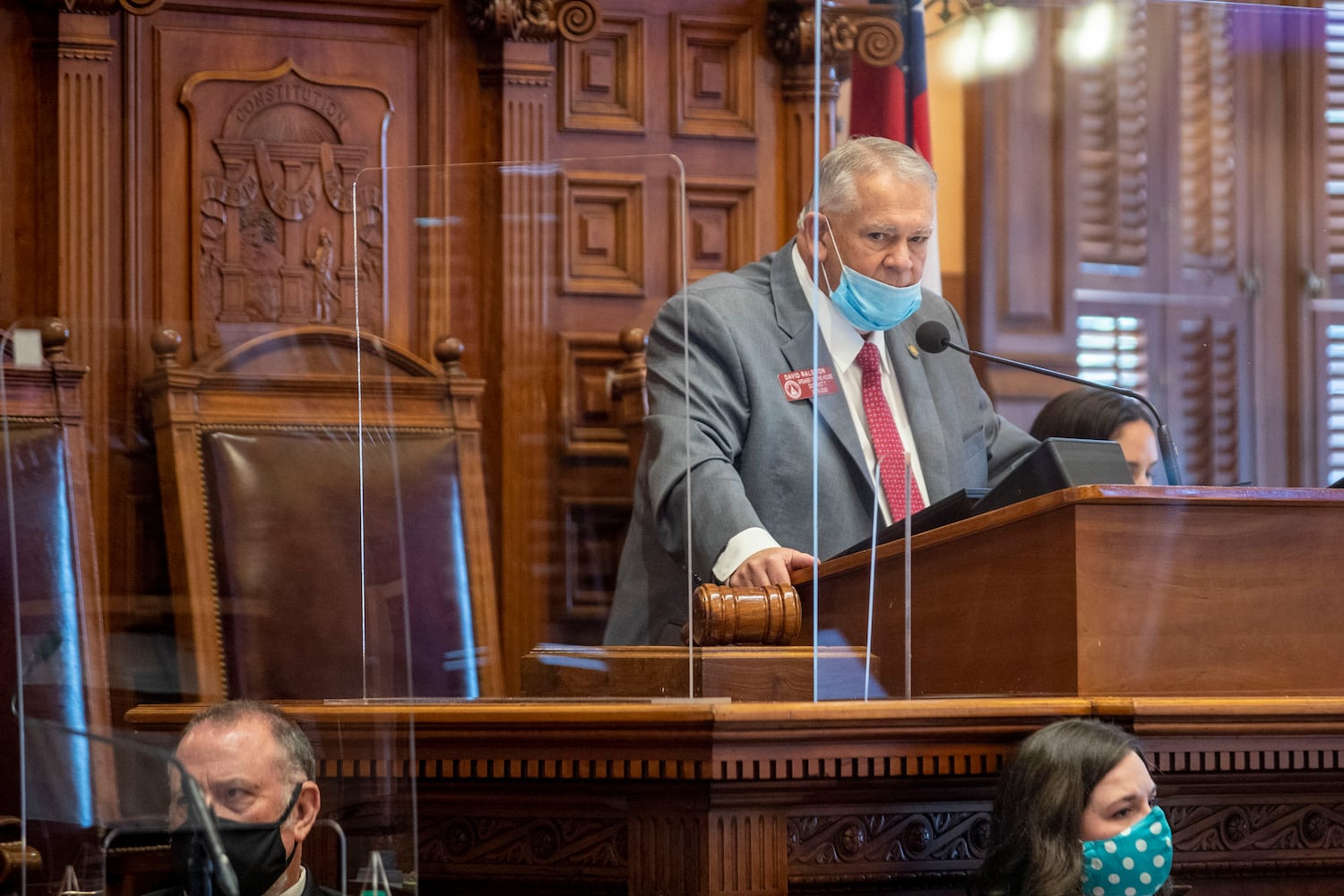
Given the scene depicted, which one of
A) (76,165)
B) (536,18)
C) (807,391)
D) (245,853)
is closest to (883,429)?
(807,391)

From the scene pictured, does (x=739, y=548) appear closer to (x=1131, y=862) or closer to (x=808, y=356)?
(x=808, y=356)

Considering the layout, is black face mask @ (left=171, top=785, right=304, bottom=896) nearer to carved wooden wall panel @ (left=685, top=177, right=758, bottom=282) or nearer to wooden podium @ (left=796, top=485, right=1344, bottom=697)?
wooden podium @ (left=796, top=485, right=1344, bottom=697)

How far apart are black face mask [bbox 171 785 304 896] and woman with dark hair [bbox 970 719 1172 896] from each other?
2.36 feet

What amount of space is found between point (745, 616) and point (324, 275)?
1.87 m

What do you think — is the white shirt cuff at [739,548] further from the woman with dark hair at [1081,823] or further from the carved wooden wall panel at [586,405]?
the woman with dark hair at [1081,823]

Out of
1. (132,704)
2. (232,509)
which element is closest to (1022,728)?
(132,704)

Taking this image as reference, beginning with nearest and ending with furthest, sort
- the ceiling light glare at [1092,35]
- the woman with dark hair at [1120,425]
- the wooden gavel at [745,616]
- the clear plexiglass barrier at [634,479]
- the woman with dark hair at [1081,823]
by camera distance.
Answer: the woman with dark hair at [1081,823], the clear plexiglass barrier at [634,479], the wooden gavel at [745,616], the woman with dark hair at [1120,425], the ceiling light glare at [1092,35]

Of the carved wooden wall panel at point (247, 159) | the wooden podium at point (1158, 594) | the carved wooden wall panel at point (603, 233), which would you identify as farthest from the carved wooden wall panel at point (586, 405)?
the carved wooden wall panel at point (247, 159)

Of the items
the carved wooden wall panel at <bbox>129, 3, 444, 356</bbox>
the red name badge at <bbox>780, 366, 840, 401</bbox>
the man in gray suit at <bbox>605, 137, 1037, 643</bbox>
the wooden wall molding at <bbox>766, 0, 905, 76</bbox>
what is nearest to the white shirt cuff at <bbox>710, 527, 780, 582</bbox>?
the man in gray suit at <bbox>605, 137, 1037, 643</bbox>

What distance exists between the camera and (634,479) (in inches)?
104

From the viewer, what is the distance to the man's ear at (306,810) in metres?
1.95

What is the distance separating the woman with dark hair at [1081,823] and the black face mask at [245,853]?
72 centimetres

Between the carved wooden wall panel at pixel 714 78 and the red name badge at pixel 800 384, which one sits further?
the carved wooden wall panel at pixel 714 78

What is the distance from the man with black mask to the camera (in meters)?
1.81
